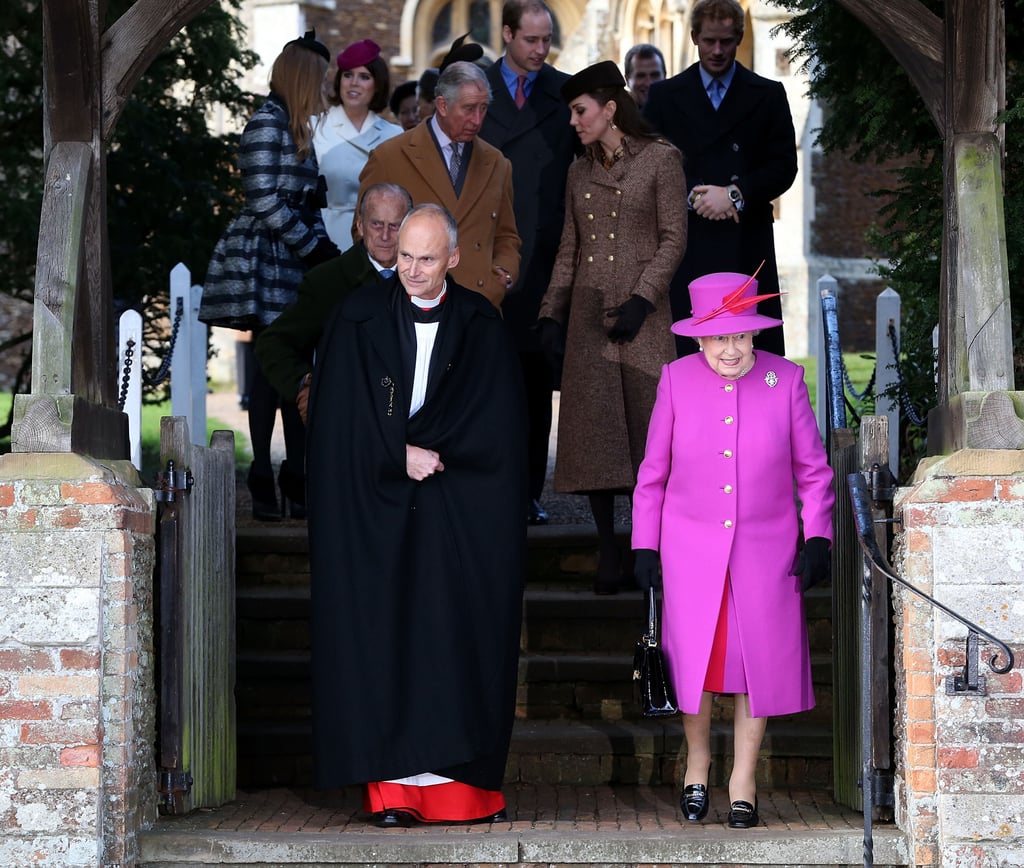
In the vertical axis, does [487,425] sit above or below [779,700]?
above

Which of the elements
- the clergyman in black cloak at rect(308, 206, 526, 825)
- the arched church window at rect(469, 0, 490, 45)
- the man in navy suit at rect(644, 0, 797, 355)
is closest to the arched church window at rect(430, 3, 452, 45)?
the arched church window at rect(469, 0, 490, 45)

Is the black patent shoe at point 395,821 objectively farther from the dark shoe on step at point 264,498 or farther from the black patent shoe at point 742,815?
the dark shoe on step at point 264,498

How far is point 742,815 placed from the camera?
5.59 m

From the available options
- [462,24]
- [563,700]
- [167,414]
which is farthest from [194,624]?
[462,24]

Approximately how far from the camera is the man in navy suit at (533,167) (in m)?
7.82

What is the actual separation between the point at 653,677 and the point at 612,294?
6.04ft

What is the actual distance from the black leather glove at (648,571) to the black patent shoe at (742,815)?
728 mm

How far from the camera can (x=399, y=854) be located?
5418 mm

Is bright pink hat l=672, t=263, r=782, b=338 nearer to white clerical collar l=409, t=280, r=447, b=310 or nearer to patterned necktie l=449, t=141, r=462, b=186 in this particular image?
white clerical collar l=409, t=280, r=447, b=310

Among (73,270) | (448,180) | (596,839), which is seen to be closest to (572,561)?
(448,180)

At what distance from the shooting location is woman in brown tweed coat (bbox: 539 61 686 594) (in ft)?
22.2

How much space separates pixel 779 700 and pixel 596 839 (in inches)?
27.8

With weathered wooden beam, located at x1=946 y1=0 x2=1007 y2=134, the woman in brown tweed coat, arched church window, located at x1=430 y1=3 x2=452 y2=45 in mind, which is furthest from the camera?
arched church window, located at x1=430 y1=3 x2=452 y2=45

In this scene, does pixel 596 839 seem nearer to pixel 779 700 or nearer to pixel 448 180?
pixel 779 700
